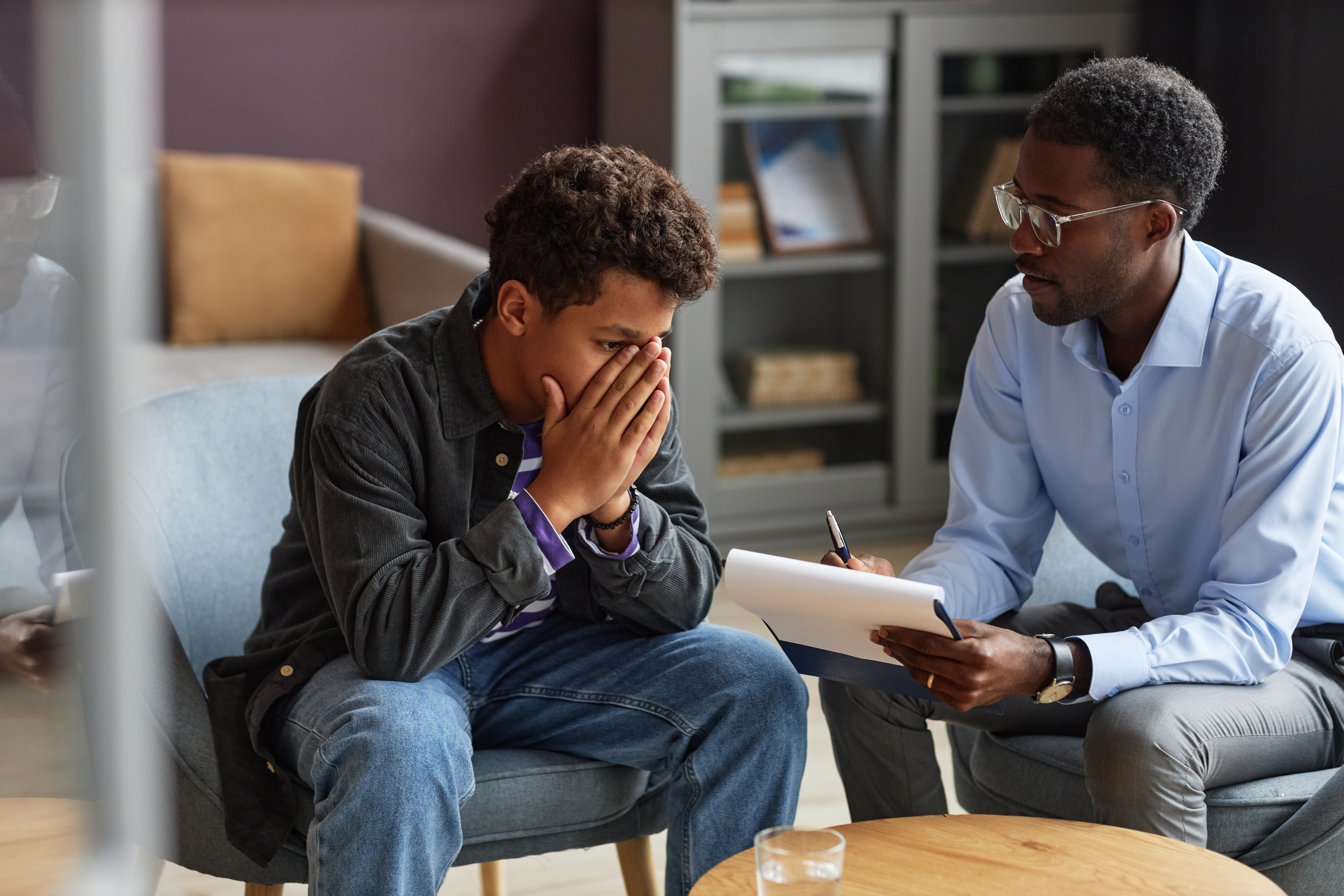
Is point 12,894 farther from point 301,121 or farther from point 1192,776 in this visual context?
point 301,121

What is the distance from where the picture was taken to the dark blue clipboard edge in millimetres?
Answer: 1311

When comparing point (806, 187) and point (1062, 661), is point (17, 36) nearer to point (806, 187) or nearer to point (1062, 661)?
point (1062, 661)

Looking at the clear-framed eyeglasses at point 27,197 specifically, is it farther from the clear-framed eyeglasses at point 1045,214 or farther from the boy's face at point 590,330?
the clear-framed eyeglasses at point 1045,214

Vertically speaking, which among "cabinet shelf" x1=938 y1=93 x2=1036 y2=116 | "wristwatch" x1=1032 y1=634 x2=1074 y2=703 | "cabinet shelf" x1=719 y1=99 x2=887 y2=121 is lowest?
"wristwatch" x1=1032 y1=634 x2=1074 y2=703

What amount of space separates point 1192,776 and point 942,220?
96.6 inches

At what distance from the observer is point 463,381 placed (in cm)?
131

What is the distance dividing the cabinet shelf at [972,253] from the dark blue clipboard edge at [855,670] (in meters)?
2.19

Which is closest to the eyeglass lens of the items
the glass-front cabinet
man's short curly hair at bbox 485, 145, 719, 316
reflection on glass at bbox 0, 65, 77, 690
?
man's short curly hair at bbox 485, 145, 719, 316

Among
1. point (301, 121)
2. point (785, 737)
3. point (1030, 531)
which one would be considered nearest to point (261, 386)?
point (785, 737)

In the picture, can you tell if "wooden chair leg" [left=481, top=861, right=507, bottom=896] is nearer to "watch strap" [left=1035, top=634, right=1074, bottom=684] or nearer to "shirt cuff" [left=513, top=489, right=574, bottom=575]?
"shirt cuff" [left=513, top=489, right=574, bottom=575]

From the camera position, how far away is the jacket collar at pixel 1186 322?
139cm

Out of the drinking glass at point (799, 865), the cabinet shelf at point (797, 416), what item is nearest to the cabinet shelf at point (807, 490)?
the cabinet shelf at point (797, 416)

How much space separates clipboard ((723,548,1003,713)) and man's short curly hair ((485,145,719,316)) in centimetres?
28

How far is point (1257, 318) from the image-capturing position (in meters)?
1.37
